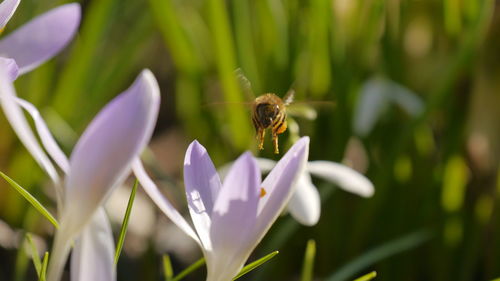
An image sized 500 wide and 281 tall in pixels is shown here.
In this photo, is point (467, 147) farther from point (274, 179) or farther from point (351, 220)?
point (274, 179)

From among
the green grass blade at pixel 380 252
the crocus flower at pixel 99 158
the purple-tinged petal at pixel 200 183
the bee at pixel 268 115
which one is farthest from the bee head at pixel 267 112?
the green grass blade at pixel 380 252

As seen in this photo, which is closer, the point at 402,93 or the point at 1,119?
the point at 402,93

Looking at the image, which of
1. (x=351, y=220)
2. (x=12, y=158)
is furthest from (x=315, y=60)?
(x=12, y=158)

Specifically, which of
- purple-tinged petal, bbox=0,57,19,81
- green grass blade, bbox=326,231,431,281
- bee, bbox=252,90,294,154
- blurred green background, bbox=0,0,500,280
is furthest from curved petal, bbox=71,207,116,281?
blurred green background, bbox=0,0,500,280

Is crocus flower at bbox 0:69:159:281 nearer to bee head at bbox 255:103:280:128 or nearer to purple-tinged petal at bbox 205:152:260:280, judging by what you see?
purple-tinged petal at bbox 205:152:260:280

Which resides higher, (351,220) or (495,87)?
(495,87)

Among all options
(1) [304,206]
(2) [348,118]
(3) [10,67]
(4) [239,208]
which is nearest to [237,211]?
(4) [239,208]

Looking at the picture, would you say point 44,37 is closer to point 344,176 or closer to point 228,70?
point 344,176
